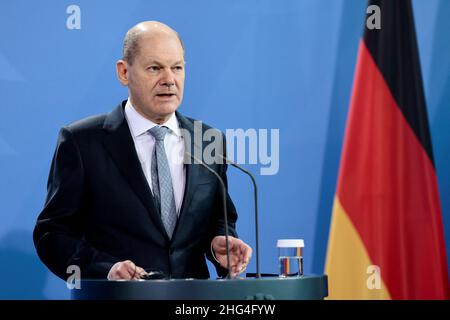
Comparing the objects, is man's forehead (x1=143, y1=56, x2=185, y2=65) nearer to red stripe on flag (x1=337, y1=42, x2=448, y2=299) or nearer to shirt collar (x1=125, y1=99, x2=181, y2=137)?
shirt collar (x1=125, y1=99, x2=181, y2=137)

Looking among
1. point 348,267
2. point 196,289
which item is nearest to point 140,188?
point 196,289

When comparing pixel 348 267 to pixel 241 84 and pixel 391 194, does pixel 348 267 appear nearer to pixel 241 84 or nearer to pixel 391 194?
pixel 391 194

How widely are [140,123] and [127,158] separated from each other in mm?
178

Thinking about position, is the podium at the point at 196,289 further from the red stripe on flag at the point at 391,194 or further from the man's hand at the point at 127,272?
the red stripe on flag at the point at 391,194

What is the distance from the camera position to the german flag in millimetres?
3725

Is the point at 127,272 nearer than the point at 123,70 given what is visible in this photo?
Yes

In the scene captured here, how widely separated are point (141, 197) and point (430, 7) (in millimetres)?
2275

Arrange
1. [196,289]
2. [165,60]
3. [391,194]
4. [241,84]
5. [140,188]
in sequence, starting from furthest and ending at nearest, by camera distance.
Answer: [241,84] → [391,194] → [165,60] → [140,188] → [196,289]

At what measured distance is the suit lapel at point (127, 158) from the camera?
274 cm

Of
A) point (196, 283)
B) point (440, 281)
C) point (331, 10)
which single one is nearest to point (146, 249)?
point (196, 283)

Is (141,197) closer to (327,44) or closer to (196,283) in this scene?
(196,283)

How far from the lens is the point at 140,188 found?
276cm
